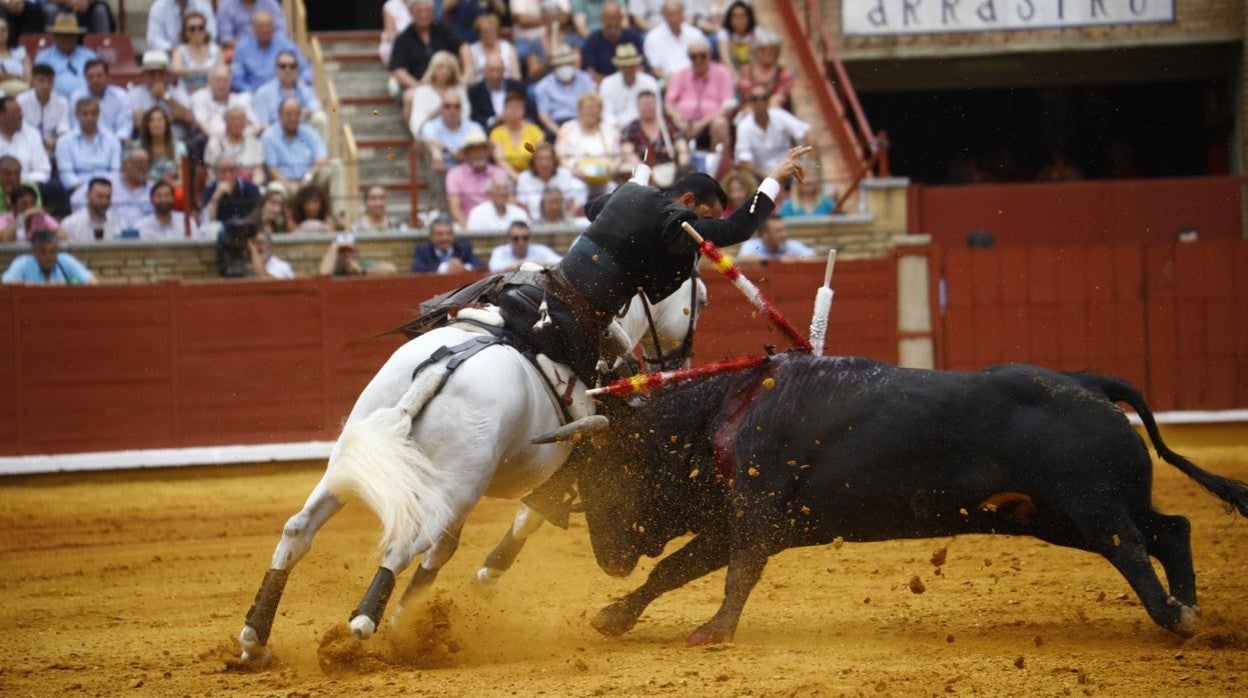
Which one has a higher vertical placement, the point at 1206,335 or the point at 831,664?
the point at 831,664

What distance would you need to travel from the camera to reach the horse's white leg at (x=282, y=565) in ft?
17.9

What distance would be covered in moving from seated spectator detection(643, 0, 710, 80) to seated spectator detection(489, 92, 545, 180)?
1.48 meters

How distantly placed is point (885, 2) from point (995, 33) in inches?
44.5

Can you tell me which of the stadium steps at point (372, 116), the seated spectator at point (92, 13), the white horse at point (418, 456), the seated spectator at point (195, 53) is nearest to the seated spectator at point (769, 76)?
the stadium steps at point (372, 116)

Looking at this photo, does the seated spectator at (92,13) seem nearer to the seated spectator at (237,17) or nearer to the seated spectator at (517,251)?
the seated spectator at (237,17)

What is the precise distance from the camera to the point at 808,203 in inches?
522

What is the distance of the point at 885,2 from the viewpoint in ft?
53.0

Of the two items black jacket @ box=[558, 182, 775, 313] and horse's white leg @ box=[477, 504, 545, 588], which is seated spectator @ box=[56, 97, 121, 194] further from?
black jacket @ box=[558, 182, 775, 313]

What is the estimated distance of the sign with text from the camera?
16016mm

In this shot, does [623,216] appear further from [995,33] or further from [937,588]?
[995,33]

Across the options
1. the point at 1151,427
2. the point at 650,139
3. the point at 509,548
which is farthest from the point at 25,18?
the point at 1151,427

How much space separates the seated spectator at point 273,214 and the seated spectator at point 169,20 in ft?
6.79

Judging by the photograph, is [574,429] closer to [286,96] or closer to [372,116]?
[286,96]

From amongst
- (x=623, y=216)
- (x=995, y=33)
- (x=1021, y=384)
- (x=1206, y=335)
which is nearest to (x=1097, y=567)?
(x=1021, y=384)
